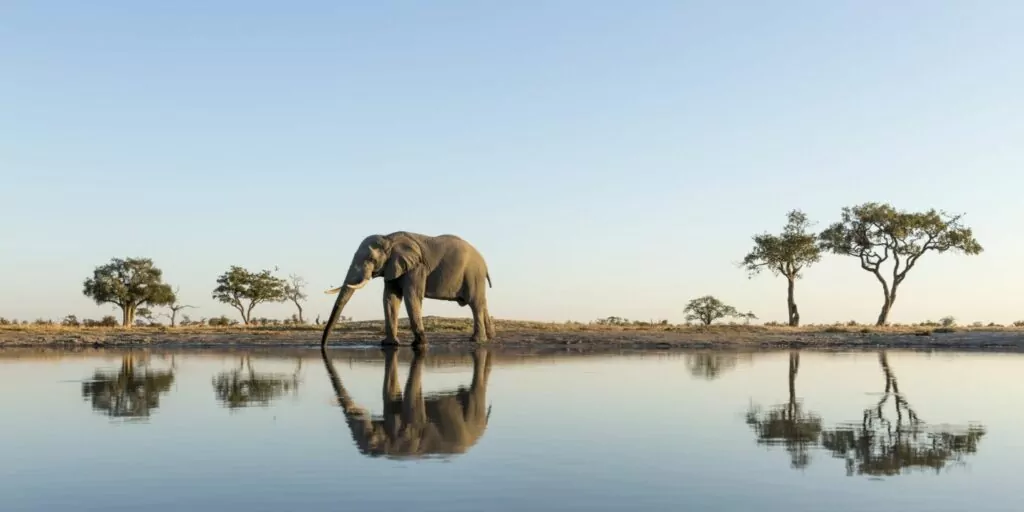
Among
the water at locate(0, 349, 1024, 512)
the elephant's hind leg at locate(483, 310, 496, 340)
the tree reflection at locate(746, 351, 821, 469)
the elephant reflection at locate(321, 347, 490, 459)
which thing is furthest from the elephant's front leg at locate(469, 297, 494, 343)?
the tree reflection at locate(746, 351, 821, 469)

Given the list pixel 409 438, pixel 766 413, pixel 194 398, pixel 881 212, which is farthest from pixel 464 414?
pixel 881 212

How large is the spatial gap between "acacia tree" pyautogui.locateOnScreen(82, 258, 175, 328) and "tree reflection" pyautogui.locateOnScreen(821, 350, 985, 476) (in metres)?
66.5

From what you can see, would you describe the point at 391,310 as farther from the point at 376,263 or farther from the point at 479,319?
the point at 479,319

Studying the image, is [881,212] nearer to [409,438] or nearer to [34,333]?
[34,333]

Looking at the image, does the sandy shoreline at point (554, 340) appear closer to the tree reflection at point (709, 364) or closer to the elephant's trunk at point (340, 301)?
the elephant's trunk at point (340, 301)

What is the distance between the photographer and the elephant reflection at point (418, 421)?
10.2 m

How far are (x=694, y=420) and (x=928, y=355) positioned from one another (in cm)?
2204

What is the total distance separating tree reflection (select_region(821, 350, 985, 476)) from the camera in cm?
936

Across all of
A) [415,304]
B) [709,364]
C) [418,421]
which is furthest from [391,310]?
[418,421]

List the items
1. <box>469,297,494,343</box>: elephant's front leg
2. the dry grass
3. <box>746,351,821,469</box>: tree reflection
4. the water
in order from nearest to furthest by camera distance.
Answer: the water
<box>746,351,821,469</box>: tree reflection
<box>469,297,494,343</box>: elephant's front leg
the dry grass

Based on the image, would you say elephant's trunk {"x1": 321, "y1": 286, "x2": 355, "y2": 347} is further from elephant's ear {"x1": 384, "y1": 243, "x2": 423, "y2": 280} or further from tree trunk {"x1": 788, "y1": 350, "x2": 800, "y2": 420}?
tree trunk {"x1": 788, "y1": 350, "x2": 800, "y2": 420}

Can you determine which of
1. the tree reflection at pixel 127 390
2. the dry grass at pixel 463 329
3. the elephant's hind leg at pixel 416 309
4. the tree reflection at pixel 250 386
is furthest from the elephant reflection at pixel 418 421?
the dry grass at pixel 463 329

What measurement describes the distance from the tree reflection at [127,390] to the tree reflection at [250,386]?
1.04 m

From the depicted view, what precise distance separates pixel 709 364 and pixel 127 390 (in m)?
15.4
